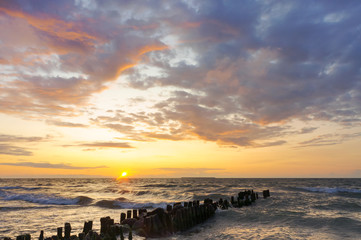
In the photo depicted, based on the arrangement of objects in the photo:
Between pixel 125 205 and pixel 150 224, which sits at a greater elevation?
pixel 150 224

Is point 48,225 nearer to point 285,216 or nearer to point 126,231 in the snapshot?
point 126,231

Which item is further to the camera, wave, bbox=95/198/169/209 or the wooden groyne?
wave, bbox=95/198/169/209

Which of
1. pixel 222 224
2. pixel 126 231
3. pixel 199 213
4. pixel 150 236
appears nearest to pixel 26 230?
pixel 126 231

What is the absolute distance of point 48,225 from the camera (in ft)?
54.4

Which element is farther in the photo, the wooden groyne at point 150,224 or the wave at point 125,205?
the wave at point 125,205

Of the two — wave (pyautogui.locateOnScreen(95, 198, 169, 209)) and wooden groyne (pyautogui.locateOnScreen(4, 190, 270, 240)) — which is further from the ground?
wooden groyne (pyautogui.locateOnScreen(4, 190, 270, 240))

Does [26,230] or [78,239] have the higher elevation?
[78,239]

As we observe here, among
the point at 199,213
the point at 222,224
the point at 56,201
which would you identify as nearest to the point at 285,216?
the point at 222,224

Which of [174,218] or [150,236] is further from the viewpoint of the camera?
[174,218]

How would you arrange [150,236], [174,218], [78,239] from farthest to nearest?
[174,218] < [150,236] < [78,239]

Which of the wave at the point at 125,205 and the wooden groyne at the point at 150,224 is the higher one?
the wooden groyne at the point at 150,224

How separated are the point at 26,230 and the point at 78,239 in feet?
26.9

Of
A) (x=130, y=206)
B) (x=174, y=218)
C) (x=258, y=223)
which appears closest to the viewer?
(x=174, y=218)

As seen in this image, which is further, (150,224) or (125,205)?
(125,205)
